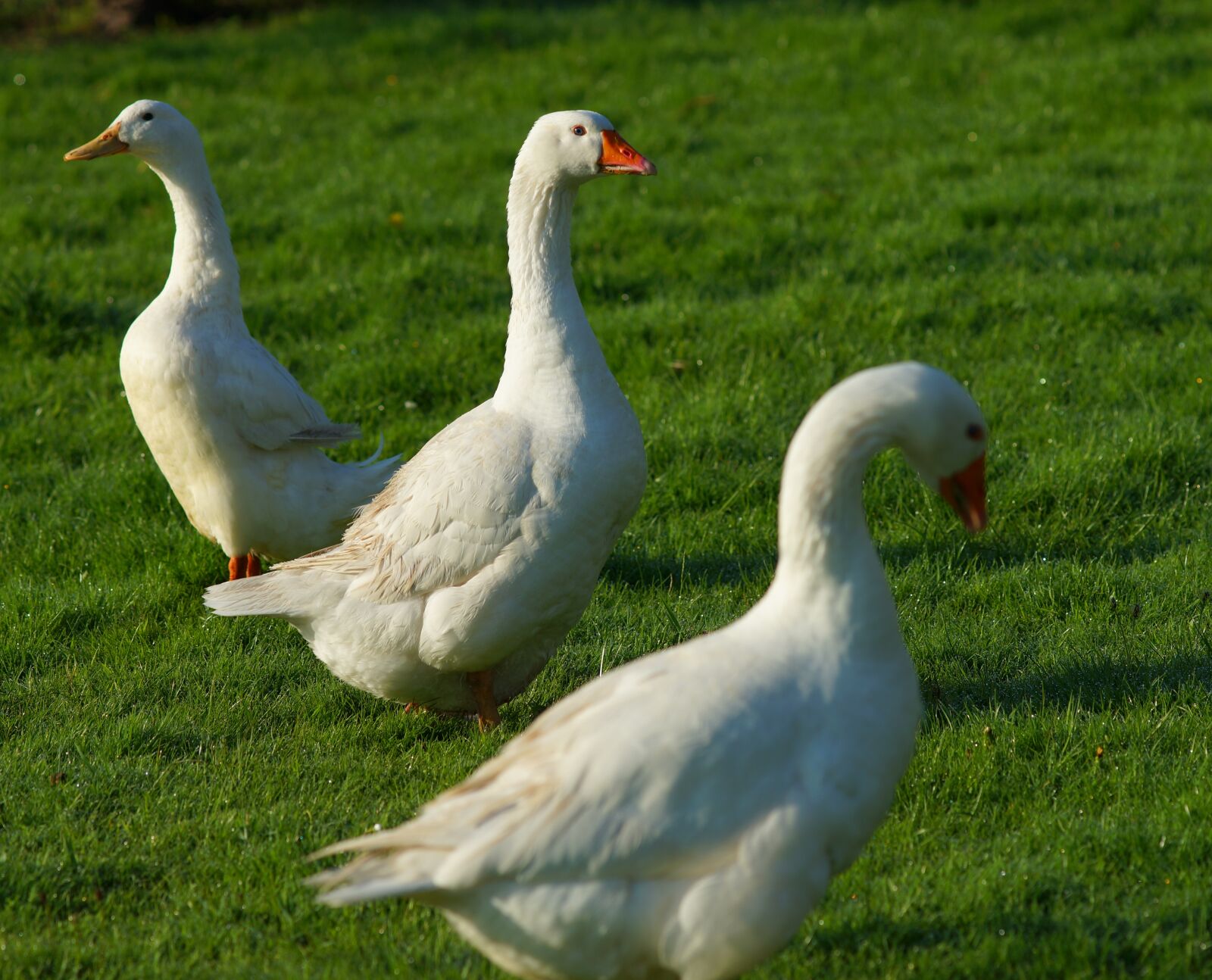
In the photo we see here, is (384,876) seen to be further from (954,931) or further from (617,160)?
(617,160)

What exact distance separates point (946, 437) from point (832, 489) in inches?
11.5

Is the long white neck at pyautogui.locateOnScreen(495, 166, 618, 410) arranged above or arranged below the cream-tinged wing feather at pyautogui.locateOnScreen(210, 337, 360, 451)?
above

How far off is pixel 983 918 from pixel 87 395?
20.5 ft

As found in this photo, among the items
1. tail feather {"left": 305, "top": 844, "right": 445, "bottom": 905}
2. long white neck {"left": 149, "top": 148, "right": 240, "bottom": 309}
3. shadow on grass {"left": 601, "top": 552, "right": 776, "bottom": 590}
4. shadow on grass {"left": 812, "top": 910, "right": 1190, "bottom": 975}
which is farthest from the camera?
long white neck {"left": 149, "top": 148, "right": 240, "bottom": 309}

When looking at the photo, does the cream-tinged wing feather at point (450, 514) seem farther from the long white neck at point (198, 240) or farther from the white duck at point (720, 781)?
the long white neck at point (198, 240)

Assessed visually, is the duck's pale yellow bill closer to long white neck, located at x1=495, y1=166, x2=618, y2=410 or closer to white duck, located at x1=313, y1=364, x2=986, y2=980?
long white neck, located at x1=495, y1=166, x2=618, y2=410

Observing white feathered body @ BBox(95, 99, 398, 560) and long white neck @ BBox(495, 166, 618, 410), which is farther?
white feathered body @ BBox(95, 99, 398, 560)

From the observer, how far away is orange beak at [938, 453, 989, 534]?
11.1ft

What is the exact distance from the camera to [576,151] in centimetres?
505

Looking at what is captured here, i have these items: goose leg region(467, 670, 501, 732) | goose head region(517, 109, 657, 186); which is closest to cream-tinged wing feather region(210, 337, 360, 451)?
goose leg region(467, 670, 501, 732)

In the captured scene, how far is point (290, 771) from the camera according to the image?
4.82 meters

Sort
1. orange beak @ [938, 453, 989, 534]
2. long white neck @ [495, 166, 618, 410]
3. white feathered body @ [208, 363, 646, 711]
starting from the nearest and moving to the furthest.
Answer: orange beak @ [938, 453, 989, 534], white feathered body @ [208, 363, 646, 711], long white neck @ [495, 166, 618, 410]

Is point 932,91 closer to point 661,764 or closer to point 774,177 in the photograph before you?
point 774,177

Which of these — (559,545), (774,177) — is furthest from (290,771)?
(774,177)
